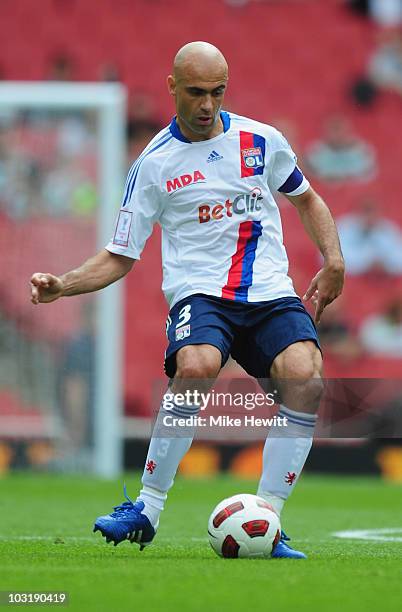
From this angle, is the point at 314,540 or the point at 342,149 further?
the point at 342,149

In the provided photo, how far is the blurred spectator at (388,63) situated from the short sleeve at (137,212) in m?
11.5

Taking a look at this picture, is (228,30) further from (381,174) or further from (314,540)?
(314,540)

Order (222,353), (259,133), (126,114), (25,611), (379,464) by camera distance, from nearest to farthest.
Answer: (25,611) < (222,353) < (259,133) < (379,464) < (126,114)

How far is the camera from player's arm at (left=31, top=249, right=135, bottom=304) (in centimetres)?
530

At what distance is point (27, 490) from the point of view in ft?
34.8

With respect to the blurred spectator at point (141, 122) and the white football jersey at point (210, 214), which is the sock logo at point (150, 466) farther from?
the blurred spectator at point (141, 122)

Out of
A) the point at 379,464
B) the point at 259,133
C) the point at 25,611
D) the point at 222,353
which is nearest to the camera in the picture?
the point at 25,611

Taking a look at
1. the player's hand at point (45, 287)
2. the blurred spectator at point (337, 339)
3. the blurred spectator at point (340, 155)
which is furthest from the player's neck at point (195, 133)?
the blurred spectator at point (340, 155)

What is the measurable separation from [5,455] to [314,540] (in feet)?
21.7

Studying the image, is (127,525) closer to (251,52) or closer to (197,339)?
(197,339)

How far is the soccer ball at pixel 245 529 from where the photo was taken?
5.14 m

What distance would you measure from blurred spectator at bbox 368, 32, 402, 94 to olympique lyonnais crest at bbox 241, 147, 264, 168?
11302 mm

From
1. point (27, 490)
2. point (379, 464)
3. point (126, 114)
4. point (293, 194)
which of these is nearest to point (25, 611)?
point (293, 194)

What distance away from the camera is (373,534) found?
6.95 meters
